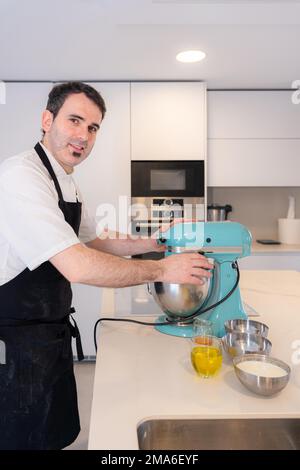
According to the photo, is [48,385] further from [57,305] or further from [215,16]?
[215,16]

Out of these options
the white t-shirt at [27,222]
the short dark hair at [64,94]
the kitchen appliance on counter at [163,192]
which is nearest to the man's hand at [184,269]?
the white t-shirt at [27,222]

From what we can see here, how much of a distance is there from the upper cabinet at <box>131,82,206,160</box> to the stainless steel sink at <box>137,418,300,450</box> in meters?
2.32

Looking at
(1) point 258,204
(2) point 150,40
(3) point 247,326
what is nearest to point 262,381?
(3) point 247,326

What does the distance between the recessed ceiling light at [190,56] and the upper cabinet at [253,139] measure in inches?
24.8

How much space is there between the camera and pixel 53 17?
1.80 m

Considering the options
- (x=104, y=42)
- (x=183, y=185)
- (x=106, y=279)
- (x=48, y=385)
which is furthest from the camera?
(x=183, y=185)

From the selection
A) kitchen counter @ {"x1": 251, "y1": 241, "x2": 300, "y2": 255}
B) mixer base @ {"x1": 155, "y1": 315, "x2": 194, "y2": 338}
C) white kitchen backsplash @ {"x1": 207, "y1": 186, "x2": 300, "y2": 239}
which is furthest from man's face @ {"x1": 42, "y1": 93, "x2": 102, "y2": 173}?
white kitchen backsplash @ {"x1": 207, "y1": 186, "x2": 300, "y2": 239}

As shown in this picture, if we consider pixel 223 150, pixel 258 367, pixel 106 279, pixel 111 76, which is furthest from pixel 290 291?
pixel 111 76

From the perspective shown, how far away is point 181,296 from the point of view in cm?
114

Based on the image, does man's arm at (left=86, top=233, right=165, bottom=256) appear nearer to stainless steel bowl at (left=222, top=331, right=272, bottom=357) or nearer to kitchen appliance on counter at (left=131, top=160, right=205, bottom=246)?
stainless steel bowl at (left=222, top=331, right=272, bottom=357)

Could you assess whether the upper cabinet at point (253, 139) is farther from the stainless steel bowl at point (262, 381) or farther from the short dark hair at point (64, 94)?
the stainless steel bowl at point (262, 381)

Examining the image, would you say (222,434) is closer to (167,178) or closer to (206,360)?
(206,360)

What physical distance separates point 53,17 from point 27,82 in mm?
1072

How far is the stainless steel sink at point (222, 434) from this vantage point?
0.75 m
